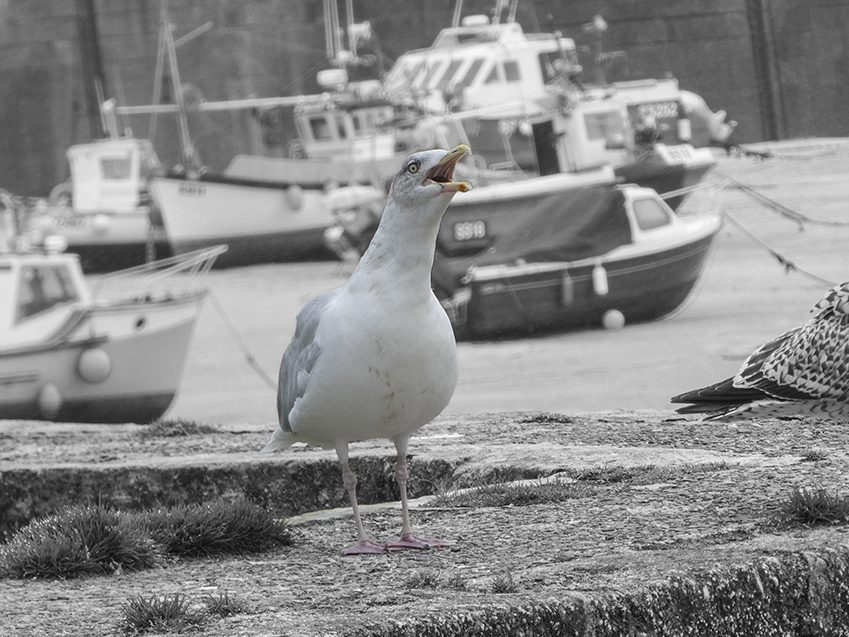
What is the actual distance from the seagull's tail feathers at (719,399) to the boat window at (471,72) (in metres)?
32.0

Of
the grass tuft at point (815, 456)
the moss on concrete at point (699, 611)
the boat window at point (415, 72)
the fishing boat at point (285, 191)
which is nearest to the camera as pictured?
the moss on concrete at point (699, 611)

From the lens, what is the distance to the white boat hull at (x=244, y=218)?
138 feet

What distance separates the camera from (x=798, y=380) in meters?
6.52

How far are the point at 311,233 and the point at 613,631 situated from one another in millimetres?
37771

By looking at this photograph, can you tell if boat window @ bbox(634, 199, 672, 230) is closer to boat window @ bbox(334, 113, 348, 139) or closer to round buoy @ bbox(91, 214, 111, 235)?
boat window @ bbox(334, 113, 348, 139)

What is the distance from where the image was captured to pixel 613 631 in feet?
15.0

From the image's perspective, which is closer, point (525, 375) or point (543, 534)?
point (543, 534)

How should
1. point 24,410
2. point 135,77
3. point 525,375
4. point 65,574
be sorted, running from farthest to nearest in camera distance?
1. point 135,77
2. point 525,375
3. point 24,410
4. point 65,574

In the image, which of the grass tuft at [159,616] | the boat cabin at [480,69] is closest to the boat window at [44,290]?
the grass tuft at [159,616]

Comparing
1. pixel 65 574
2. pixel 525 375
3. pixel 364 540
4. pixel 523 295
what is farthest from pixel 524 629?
pixel 523 295

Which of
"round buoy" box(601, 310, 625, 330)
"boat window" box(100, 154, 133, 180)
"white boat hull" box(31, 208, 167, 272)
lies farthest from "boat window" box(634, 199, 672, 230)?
"boat window" box(100, 154, 133, 180)

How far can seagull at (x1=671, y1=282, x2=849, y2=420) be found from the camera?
6.44m

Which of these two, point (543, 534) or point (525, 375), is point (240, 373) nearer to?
point (525, 375)

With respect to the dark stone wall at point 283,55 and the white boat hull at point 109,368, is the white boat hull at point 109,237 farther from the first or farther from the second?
the white boat hull at point 109,368
